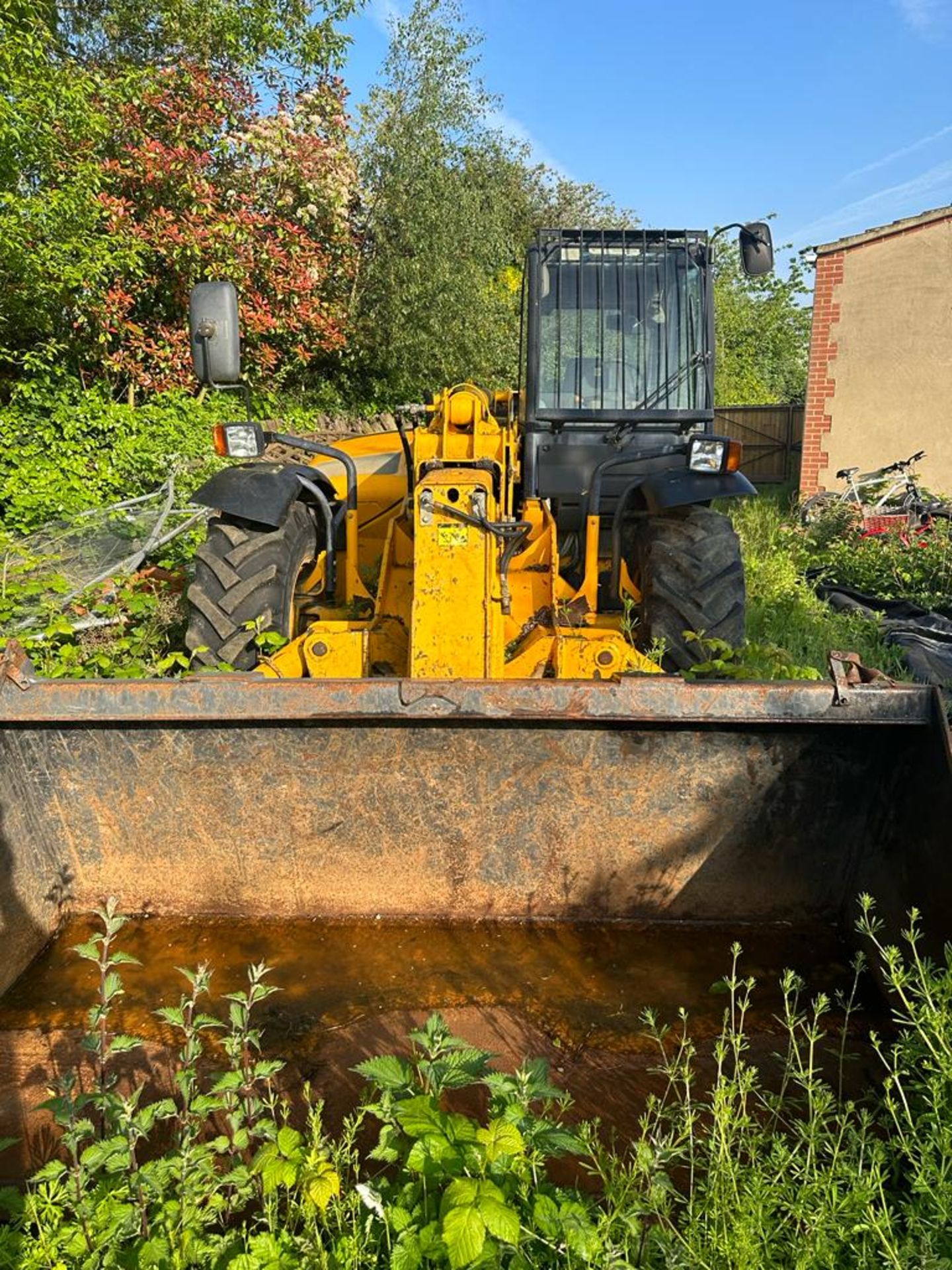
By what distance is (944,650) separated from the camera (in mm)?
6531

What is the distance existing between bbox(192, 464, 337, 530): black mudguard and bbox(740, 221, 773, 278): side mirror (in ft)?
8.84

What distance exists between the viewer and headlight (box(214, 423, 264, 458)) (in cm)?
425

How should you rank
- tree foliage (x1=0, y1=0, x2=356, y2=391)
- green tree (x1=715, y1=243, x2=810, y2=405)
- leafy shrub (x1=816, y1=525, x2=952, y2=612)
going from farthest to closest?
green tree (x1=715, y1=243, x2=810, y2=405) < leafy shrub (x1=816, y1=525, x2=952, y2=612) < tree foliage (x1=0, y1=0, x2=356, y2=391)

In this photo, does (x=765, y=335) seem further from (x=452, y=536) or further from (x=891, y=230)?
(x=452, y=536)

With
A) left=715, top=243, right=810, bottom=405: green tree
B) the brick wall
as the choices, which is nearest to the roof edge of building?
the brick wall

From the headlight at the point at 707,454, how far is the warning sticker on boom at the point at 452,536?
1.21 meters

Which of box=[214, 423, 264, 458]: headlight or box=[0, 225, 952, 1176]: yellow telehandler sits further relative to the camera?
box=[214, 423, 264, 458]: headlight

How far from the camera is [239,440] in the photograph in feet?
14.0

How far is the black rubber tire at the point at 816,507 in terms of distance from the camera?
40.2 feet

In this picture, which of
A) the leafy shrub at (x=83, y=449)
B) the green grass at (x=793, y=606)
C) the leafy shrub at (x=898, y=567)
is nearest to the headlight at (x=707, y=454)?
the green grass at (x=793, y=606)

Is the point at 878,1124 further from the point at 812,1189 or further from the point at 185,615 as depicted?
the point at 185,615

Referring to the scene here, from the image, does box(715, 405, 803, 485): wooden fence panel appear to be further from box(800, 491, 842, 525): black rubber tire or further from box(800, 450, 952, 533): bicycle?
box(800, 491, 842, 525): black rubber tire

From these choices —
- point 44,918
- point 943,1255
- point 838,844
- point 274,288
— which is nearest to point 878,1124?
point 943,1255

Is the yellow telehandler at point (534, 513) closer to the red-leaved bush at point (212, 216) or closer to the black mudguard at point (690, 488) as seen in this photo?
the black mudguard at point (690, 488)
